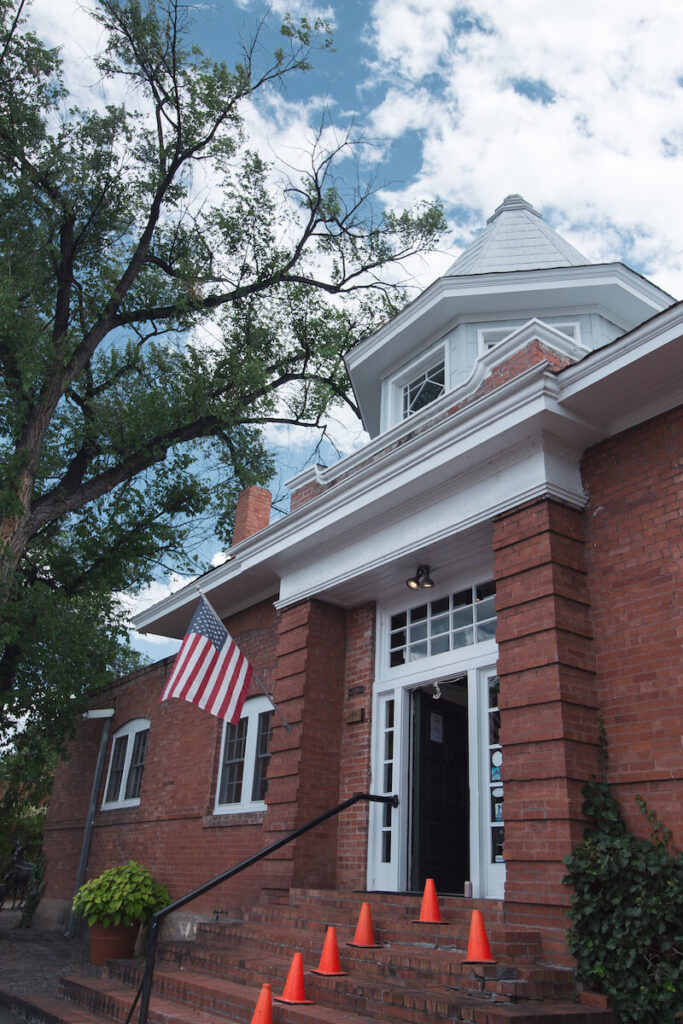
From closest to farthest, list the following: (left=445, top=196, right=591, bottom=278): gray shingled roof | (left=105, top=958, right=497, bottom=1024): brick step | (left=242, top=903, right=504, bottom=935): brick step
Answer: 1. (left=105, top=958, right=497, bottom=1024): brick step
2. (left=242, top=903, right=504, bottom=935): brick step
3. (left=445, top=196, right=591, bottom=278): gray shingled roof

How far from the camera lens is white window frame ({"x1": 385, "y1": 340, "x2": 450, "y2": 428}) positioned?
34.6 ft

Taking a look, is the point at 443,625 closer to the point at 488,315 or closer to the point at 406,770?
the point at 406,770

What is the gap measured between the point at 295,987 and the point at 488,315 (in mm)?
7987

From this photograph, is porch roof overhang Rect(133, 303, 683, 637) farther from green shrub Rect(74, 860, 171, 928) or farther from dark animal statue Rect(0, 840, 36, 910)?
dark animal statue Rect(0, 840, 36, 910)

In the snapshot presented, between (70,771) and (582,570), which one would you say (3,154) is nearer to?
(70,771)

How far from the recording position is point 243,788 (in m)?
10.4

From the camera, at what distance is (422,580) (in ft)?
27.0

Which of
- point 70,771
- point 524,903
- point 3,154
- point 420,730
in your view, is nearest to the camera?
point 524,903

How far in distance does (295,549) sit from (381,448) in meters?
1.66

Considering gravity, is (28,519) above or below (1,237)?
below

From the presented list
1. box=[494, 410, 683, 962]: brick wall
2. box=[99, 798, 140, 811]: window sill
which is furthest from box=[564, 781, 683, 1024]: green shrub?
Result: box=[99, 798, 140, 811]: window sill

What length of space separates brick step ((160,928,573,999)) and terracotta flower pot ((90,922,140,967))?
3.21 meters

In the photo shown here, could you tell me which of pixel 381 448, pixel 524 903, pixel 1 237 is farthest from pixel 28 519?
pixel 524 903

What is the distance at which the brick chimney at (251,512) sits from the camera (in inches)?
495
